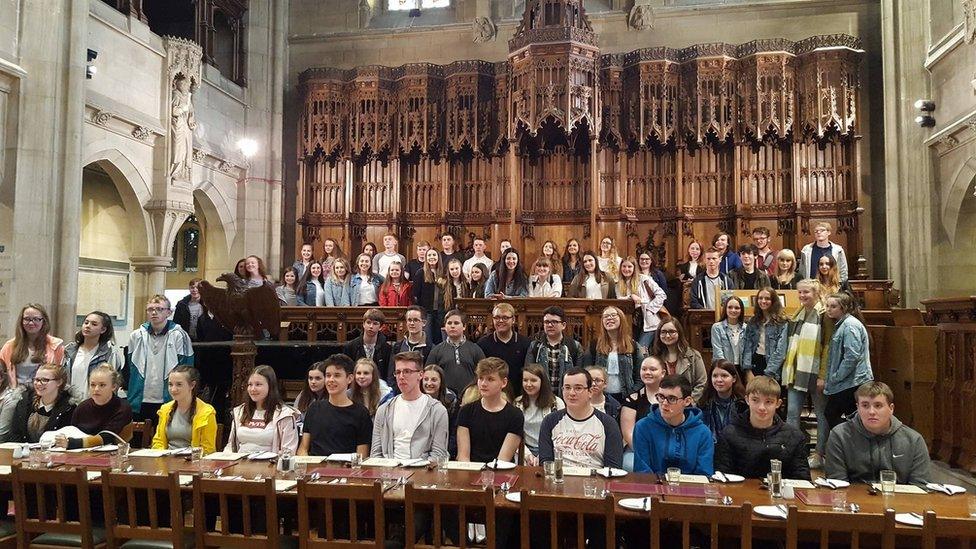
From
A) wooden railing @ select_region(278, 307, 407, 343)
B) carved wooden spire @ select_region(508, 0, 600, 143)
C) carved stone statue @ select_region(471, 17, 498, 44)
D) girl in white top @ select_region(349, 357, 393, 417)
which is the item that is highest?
carved stone statue @ select_region(471, 17, 498, 44)

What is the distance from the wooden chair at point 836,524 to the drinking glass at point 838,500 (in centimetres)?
39

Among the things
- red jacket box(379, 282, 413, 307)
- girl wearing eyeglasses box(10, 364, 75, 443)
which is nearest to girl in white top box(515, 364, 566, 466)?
girl wearing eyeglasses box(10, 364, 75, 443)

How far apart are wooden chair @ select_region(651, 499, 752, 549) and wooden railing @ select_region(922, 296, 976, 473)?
4121 millimetres

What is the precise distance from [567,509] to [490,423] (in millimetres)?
1576

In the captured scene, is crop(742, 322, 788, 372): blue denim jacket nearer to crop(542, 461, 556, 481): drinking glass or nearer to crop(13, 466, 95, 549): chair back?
crop(542, 461, 556, 481): drinking glass

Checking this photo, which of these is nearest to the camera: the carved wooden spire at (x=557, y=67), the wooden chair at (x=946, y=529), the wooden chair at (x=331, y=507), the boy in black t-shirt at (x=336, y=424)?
the wooden chair at (x=946, y=529)

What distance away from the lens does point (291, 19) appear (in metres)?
13.2

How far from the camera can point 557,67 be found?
34.7 ft

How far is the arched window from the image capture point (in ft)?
42.8

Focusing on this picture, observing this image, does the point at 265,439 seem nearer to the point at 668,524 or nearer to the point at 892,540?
the point at 668,524

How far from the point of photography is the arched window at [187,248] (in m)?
13.1

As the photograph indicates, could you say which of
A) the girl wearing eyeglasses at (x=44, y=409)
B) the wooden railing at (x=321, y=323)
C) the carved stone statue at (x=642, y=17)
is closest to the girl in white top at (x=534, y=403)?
the girl wearing eyeglasses at (x=44, y=409)

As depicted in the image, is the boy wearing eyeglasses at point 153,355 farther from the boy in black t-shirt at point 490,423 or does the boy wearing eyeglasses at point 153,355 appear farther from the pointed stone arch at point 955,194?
the pointed stone arch at point 955,194

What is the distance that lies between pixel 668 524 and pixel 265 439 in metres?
2.58
